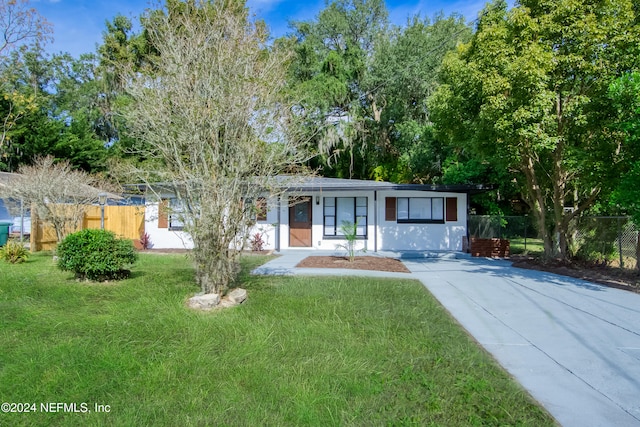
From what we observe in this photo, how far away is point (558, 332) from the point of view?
5039 mm

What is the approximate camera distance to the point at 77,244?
7680 millimetres

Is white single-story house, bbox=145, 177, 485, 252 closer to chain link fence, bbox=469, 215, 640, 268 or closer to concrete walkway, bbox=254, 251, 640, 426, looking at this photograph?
chain link fence, bbox=469, 215, 640, 268

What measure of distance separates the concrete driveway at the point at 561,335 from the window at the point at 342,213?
5970mm

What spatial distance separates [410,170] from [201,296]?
699 inches

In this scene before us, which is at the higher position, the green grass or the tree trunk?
the tree trunk

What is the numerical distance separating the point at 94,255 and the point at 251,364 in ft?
17.5

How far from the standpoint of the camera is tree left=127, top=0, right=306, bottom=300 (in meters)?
5.65

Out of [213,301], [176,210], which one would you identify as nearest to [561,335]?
[213,301]

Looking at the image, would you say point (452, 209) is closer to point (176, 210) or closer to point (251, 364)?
point (176, 210)

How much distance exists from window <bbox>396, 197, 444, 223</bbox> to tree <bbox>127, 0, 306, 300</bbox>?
9645 millimetres

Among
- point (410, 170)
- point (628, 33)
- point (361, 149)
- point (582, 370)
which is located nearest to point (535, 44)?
point (628, 33)

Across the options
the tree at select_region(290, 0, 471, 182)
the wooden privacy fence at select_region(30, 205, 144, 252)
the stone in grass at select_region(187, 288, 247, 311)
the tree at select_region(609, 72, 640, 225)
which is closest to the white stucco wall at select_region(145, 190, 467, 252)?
the wooden privacy fence at select_region(30, 205, 144, 252)

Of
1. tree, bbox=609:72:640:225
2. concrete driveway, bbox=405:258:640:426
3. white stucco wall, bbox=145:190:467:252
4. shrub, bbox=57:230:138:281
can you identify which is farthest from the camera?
white stucco wall, bbox=145:190:467:252

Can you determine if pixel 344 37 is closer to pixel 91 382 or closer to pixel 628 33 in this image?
pixel 628 33
